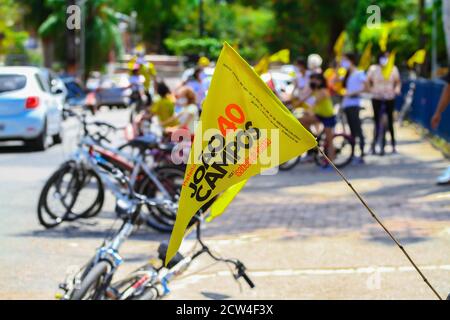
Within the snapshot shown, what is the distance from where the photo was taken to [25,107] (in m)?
21.5

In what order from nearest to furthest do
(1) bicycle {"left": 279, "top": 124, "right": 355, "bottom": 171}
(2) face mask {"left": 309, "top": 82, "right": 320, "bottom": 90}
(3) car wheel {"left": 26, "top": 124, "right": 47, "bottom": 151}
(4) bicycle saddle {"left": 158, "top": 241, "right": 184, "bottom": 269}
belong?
(4) bicycle saddle {"left": 158, "top": 241, "right": 184, "bottom": 269}, (2) face mask {"left": 309, "top": 82, "right": 320, "bottom": 90}, (1) bicycle {"left": 279, "top": 124, "right": 355, "bottom": 171}, (3) car wheel {"left": 26, "top": 124, "right": 47, "bottom": 151}

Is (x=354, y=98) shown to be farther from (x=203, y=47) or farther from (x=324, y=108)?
(x=203, y=47)

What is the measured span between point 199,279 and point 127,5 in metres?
72.8

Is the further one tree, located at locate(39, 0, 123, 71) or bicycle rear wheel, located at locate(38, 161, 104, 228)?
tree, located at locate(39, 0, 123, 71)

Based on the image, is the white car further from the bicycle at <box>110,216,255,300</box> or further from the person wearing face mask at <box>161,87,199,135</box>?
the bicycle at <box>110,216,255,300</box>

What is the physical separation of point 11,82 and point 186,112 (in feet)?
24.2

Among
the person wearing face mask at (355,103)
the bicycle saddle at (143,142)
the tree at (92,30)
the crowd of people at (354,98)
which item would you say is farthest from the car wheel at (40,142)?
the tree at (92,30)

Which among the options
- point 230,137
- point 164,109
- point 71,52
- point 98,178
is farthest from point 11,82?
point 71,52

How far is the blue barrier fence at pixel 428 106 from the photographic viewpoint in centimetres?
1965

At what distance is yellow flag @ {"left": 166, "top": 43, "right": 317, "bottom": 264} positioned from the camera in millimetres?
4547

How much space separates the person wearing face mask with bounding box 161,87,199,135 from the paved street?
1170 millimetres

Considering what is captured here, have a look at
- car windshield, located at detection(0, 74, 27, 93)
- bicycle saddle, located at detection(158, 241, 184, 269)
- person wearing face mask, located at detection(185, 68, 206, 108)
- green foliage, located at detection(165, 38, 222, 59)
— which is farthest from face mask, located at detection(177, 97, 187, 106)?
green foliage, located at detection(165, 38, 222, 59)

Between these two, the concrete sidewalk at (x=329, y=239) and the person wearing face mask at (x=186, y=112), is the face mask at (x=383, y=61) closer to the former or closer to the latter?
the concrete sidewalk at (x=329, y=239)
